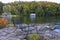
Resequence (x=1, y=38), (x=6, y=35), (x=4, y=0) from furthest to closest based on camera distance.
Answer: (x=4, y=0) < (x=6, y=35) < (x=1, y=38)

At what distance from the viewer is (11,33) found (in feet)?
19.8

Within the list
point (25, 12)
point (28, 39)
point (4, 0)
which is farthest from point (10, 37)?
point (4, 0)

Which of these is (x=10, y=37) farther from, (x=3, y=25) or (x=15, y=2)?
(x=15, y=2)

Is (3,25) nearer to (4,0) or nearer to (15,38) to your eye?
(15,38)

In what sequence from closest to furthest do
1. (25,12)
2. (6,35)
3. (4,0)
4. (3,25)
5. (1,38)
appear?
(1,38), (6,35), (3,25), (25,12), (4,0)

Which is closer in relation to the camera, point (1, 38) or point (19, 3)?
point (1, 38)

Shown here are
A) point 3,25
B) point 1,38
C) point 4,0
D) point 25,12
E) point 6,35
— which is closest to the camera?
point 1,38

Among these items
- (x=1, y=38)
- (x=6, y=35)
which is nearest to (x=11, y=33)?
(x=6, y=35)

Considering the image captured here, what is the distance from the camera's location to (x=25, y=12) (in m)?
14.5

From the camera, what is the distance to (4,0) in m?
15.6

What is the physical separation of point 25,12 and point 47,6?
1902mm

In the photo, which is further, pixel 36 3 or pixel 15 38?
pixel 36 3

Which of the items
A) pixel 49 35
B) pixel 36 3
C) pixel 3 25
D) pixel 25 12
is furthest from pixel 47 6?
pixel 49 35

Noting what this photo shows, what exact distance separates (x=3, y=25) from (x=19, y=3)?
25.5 feet
